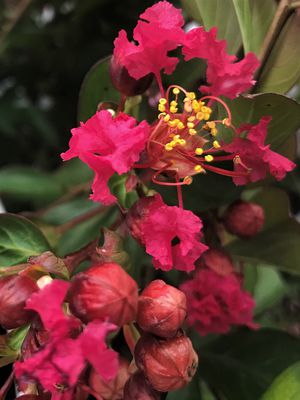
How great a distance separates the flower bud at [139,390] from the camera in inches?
21.6

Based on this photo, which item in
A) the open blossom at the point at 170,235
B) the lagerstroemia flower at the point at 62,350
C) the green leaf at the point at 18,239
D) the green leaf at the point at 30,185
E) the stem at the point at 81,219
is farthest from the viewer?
the green leaf at the point at 30,185

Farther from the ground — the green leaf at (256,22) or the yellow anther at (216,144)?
the green leaf at (256,22)

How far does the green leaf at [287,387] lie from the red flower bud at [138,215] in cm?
19

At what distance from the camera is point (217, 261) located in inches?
27.4

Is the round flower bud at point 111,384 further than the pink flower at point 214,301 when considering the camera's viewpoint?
No

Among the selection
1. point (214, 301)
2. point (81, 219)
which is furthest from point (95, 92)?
point (214, 301)

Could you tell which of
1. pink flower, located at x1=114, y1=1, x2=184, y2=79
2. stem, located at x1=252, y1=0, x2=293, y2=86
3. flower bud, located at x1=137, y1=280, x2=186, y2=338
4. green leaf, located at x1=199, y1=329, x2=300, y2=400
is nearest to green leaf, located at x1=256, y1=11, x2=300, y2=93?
stem, located at x1=252, y1=0, x2=293, y2=86

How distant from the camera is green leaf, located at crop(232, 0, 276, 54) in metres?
0.63

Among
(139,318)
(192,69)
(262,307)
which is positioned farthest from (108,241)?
(262,307)

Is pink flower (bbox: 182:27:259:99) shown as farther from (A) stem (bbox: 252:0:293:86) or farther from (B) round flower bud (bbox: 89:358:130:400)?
(B) round flower bud (bbox: 89:358:130:400)

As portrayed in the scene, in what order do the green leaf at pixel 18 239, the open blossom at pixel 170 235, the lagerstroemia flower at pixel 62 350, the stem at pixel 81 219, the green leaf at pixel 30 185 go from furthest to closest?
the green leaf at pixel 30 185
the stem at pixel 81 219
the green leaf at pixel 18 239
the open blossom at pixel 170 235
the lagerstroemia flower at pixel 62 350

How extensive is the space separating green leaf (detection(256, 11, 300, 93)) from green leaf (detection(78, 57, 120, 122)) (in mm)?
188

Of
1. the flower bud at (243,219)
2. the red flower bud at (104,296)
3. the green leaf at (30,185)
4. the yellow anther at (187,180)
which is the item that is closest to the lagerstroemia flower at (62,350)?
the red flower bud at (104,296)

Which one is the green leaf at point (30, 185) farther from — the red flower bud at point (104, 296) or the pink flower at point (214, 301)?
the red flower bud at point (104, 296)
